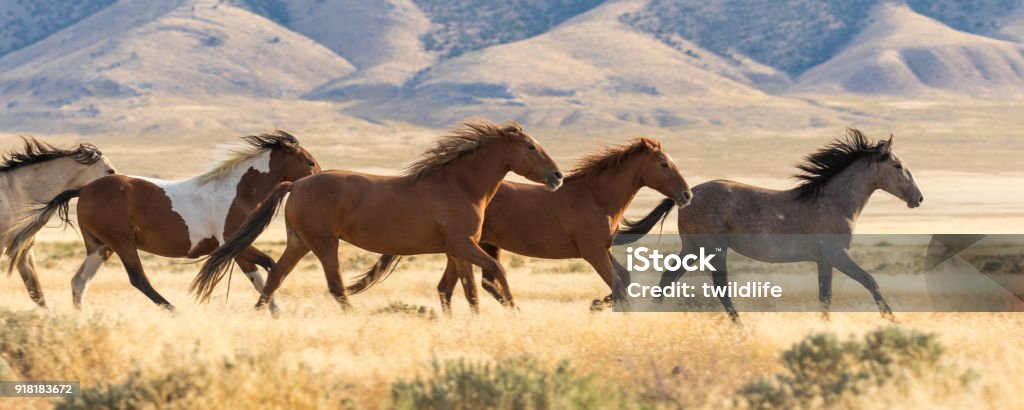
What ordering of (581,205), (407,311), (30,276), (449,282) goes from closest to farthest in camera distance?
(407,311)
(581,205)
(449,282)
(30,276)

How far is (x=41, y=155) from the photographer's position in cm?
1331

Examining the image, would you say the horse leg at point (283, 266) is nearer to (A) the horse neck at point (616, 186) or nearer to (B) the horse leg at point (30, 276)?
(A) the horse neck at point (616, 186)

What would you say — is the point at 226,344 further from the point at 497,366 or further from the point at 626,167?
the point at 626,167

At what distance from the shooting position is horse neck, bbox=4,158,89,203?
515 inches

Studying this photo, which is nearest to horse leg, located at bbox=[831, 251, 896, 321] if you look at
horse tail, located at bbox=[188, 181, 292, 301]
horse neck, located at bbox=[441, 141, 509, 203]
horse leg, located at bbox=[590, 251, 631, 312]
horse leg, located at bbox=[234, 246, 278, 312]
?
horse leg, located at bbox=[590, 251, 631, 312]

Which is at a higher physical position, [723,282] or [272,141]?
[272,141]

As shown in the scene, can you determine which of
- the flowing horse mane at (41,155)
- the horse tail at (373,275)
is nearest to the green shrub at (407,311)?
the horse tail at (373,275)

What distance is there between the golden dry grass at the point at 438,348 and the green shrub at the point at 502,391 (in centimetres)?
20

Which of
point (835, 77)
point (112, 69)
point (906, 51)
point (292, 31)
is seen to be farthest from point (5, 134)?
point (906, 51)

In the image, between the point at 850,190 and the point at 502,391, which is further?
the point at 850,190

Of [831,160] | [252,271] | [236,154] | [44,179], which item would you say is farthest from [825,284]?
[44,179]

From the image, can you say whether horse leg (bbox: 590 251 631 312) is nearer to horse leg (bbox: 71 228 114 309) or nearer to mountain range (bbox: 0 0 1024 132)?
horse leg (bbox: 71 228 114 309)

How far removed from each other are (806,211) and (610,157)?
183 cm

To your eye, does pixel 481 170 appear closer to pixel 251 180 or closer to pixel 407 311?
pixel 407 311
